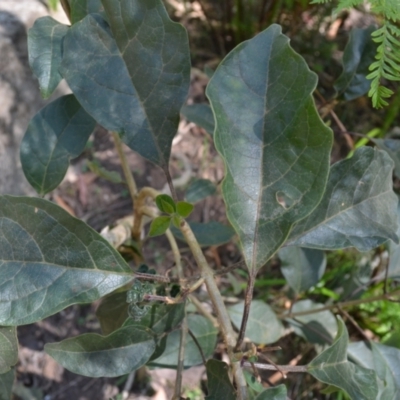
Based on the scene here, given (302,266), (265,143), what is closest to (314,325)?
(302,266)

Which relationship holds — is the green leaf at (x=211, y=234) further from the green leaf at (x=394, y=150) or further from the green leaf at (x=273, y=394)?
the green leaf at (x=273, y=394)

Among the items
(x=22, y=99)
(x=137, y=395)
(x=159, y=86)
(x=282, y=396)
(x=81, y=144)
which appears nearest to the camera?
(x=282, y=396)

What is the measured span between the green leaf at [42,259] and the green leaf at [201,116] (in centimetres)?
55

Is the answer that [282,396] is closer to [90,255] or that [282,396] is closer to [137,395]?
[90,255]

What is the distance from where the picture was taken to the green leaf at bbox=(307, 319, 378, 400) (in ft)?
2.19

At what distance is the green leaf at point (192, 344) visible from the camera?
2.91 ft

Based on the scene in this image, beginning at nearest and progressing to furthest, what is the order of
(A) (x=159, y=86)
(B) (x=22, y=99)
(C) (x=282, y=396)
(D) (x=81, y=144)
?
1. (C) (x=282, y=396)
2. (A) (x=159, y=86)
3. (D) (x=81, y=144)
4. (B) (x=22, y=99)

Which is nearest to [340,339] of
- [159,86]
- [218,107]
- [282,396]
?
[282,396]

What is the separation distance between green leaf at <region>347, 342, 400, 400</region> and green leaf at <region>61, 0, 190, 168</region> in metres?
0.70

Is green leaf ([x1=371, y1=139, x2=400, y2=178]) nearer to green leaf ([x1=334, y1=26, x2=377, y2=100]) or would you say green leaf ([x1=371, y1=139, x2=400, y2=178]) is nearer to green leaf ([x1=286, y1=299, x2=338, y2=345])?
green leaf ([x1=334, y1=26, x2=377, y2=100])

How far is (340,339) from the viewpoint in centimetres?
67

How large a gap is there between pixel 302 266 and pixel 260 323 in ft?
0.66

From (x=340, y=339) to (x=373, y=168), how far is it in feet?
0.95

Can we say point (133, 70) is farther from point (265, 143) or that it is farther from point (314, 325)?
point (314, 325)
